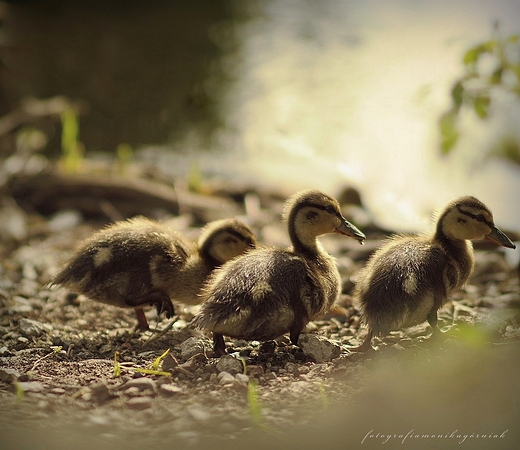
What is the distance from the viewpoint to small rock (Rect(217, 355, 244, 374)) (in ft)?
11.2

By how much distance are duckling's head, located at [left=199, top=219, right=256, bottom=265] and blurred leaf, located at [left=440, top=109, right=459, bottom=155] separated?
47.7 inches

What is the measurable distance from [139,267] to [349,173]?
11.0 ft

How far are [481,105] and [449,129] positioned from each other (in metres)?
0.28

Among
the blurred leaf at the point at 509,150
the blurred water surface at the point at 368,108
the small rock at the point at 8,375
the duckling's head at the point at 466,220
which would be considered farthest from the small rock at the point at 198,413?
the blurred leaf at the point at 509,150

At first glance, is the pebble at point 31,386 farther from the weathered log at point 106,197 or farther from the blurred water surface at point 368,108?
the weathered log at point 106,197

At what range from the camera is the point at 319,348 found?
11.9ft

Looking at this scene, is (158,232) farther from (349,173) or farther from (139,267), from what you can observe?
(349,173)

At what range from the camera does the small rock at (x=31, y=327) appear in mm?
4086

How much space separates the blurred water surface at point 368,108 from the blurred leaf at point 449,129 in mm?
288

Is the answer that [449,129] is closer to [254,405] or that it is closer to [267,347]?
[267,347]

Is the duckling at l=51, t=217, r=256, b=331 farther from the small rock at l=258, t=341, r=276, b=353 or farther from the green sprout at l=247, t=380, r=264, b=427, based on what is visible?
the green sprout at l=247, t=380, r=264, b=427

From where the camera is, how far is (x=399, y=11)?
10891 mm

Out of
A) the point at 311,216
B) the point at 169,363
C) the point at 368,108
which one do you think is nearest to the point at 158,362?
the point at 169,363

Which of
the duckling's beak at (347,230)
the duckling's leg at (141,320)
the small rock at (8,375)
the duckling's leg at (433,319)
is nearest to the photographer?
the small rock at (8,375)
